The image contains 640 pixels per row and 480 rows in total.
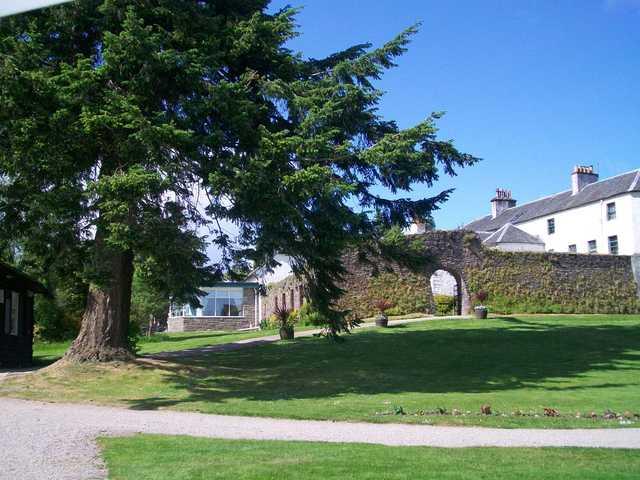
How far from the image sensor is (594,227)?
146ft

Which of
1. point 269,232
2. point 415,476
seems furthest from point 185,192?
point 415,476

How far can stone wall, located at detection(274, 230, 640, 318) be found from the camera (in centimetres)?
3209

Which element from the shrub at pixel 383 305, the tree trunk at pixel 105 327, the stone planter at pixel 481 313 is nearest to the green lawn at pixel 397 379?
the tree trunk at pixel 105 327

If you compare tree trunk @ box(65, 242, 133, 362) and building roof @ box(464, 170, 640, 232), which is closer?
tree trunk @ box(65, 242, 133, 362)

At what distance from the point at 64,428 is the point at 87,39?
11.1 metres

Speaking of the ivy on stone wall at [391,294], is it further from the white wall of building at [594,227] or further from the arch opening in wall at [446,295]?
the white wall of building at [594,227]

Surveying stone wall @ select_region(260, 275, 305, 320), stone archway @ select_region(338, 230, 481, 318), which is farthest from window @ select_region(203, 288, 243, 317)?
stone archway @ select_region(338, 230, 481, 318)

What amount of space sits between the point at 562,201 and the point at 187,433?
141 ft

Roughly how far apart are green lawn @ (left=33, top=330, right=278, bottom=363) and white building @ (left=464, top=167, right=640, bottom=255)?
824 inches

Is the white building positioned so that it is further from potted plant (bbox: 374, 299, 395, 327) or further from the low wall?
the low wall

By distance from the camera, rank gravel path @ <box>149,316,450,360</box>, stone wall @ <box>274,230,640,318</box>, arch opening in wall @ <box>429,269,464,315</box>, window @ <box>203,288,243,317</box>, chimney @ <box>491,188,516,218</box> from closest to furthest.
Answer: gravel path @ <box>149,316,450,360</box>, stone wall @ <box>274,230,640,318</box>, arch opening in wall @ <box>429,269,464,315</box>, window @ <box>203,288,243,317</box>, chimney @ <box>491,188,516,218</box>

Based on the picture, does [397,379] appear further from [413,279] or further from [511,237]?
[511,237]

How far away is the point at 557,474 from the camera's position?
6.84 m

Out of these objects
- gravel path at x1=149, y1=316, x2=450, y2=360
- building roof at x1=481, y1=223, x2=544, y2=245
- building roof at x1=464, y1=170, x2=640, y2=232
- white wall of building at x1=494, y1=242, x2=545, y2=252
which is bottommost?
gravel path at x1=149, y1=316, x2=450, y2=360
